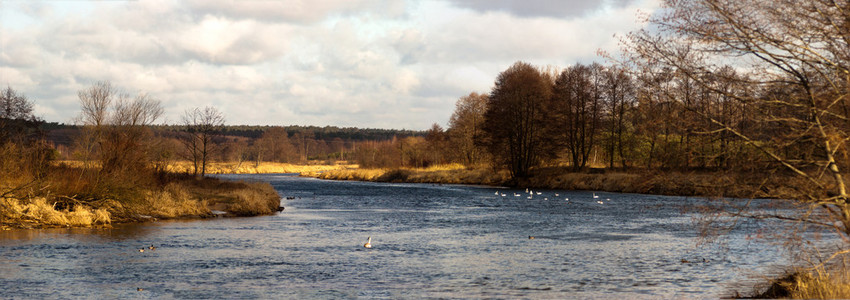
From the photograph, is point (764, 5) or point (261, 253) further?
point (261, 253)

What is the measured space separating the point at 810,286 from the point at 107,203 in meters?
25.7

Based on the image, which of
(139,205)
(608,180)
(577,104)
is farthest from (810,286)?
(577,104)

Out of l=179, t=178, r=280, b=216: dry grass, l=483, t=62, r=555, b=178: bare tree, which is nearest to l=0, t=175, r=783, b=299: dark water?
l=179, t=178, r=280, b=216: dry grass

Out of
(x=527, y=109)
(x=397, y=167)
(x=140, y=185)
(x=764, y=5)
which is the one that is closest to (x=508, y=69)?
(x=527, y=109)

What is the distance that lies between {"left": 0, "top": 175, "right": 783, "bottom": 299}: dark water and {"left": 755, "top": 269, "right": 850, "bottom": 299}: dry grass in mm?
1261

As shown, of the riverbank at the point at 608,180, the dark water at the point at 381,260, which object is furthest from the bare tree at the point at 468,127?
the dark water at the point at 381,260

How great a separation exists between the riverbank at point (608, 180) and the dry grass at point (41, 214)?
20338mm

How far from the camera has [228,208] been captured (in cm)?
3491

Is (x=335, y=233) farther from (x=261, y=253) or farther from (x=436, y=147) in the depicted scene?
(x=436, y=147)

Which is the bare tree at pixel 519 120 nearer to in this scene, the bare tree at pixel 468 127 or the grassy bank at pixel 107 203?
the bare tree at pixel 468 127

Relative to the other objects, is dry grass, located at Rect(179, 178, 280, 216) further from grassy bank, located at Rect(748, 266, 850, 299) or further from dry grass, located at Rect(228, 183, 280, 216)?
grassy bank, located at Rect(748, 266, 850, 299)

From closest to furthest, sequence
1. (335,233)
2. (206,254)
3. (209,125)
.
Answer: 1. (206,254)
2. (335,233)
3. (209,125)

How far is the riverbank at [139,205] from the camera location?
2531 centimetres

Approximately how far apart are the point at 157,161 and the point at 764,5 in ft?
116
